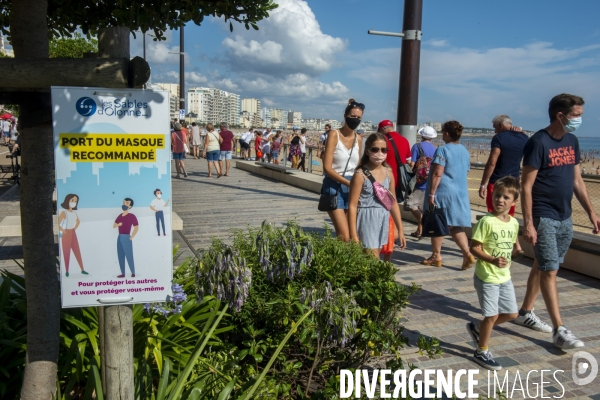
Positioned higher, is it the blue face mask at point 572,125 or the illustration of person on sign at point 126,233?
the blue face mask at point 572,125

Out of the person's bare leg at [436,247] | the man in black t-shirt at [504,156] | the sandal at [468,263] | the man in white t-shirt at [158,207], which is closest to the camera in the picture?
the man in white t-shirt at [158,207]

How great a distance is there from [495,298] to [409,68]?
18.0 ft

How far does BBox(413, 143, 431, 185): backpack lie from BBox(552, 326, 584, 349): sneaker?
3.72 metres

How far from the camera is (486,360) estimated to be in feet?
12.8

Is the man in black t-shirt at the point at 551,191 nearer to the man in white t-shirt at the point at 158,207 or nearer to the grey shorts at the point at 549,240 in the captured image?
the grey shorts at the point at 549,240

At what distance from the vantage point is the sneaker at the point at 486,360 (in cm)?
387

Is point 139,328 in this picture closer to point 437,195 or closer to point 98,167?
point 98,167

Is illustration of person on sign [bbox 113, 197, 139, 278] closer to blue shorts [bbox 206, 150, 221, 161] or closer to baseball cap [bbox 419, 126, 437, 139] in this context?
baseball cap [bbox 419, 126, 437, 139]

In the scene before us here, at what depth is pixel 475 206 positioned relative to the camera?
46.5ft

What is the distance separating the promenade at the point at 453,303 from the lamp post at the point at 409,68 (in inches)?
70.4

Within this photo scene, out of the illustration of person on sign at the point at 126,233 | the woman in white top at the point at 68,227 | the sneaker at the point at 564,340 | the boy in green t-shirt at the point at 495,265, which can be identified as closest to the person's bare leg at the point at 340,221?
the boy in green t-shirt at the point at 495,265

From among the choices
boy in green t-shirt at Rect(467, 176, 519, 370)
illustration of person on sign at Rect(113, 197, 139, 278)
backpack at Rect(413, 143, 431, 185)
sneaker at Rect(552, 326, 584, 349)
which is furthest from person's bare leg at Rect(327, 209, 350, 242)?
illustration of person on sign at Rect(113, 197, 139, 278)

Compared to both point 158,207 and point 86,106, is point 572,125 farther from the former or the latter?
point 86,106

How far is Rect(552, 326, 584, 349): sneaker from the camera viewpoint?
4.16 meters
